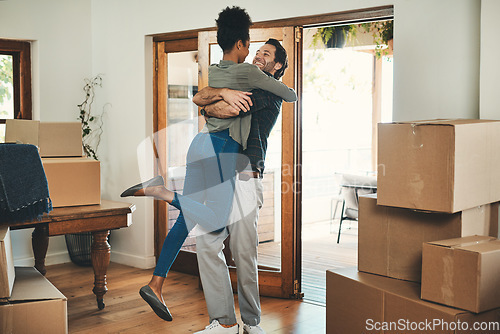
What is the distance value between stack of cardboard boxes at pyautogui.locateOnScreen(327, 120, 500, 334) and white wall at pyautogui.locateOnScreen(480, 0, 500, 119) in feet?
1.20

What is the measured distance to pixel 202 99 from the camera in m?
2.87

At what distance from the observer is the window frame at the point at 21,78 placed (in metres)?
4.74

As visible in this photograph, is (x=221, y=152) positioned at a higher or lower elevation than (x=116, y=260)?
higher

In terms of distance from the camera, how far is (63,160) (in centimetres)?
336

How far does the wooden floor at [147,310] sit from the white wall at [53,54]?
1.49 ft

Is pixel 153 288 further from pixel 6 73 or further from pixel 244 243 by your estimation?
pixel 6 73

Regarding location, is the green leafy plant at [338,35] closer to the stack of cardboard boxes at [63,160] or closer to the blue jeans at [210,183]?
the blue jeans at [210,183]

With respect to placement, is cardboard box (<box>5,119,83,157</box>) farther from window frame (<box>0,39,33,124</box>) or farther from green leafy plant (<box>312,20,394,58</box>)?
green leafy plant (<box>312,20,394,58</box>)

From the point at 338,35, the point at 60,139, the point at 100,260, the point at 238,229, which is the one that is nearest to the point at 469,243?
the point at 238,229

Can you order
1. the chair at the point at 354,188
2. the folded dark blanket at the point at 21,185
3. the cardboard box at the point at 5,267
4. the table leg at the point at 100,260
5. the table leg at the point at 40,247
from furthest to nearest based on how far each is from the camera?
the chair at the point at 354,188, the table leg at the point at 40,247, the table leg at the point at 100,260, the folded dark blanket at the point at 21,185, the cardboard box at the point at 5,267

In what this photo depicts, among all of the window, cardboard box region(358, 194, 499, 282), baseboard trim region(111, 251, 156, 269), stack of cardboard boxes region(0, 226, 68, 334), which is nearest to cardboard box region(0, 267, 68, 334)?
stack of cardboard boxes region(0, 226, 68, 334)

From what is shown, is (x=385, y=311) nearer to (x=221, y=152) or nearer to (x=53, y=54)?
(x=221, y=152)

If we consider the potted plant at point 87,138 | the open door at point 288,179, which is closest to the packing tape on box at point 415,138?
the open door at point 288,179

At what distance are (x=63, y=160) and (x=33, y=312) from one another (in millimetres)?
1098
